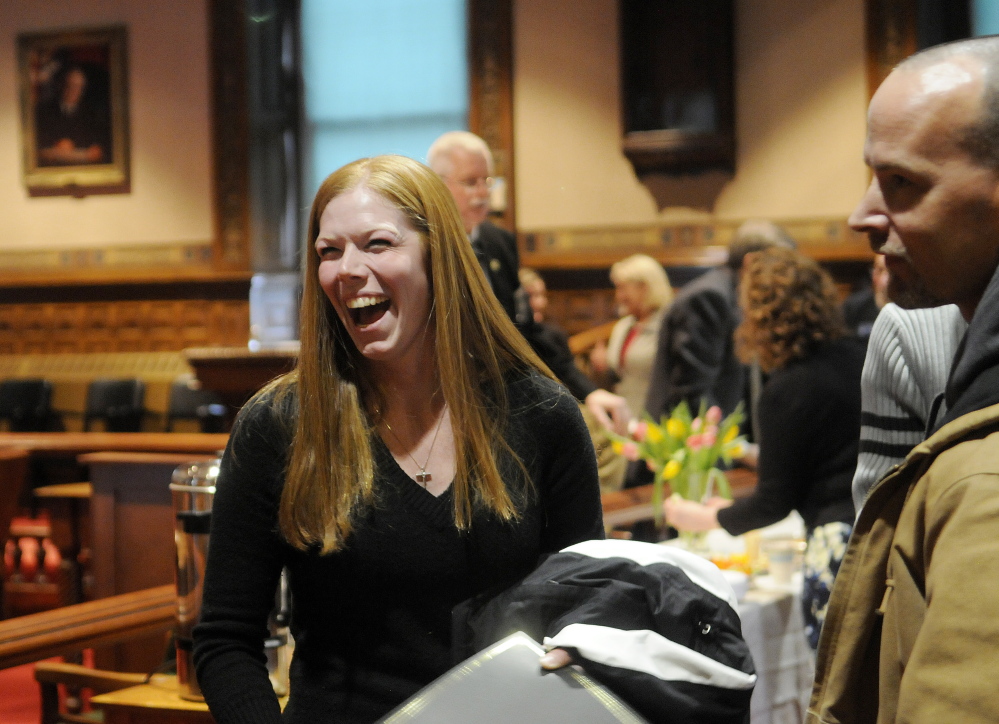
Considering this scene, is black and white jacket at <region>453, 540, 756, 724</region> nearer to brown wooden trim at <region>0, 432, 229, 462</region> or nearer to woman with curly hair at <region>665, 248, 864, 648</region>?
woman with curly hair at <region>665, 248, 864, 648</region>

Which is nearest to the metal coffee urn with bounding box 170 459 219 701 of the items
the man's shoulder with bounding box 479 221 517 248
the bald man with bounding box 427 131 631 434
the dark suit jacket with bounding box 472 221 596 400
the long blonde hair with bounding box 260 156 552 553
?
the long blonde hair with bounding box 260 156 552 553

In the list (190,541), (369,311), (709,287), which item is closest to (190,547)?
(190,541)

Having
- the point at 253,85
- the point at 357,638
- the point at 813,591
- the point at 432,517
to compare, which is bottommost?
the point at 813,591

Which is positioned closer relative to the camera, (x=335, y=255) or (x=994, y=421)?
(x=994, y=421)

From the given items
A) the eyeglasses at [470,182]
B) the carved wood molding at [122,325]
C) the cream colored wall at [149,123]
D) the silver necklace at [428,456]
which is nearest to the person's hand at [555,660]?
the silver necklace at [428,456]

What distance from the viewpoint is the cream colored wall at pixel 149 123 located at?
9992 mm

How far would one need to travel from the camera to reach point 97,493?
12.3ft

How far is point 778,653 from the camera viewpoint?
2824mm

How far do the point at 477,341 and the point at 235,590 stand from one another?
19.9 inches

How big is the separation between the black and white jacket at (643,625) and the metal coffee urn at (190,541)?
34.3 inches

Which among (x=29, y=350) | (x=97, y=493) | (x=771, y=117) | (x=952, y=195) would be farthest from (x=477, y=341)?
(x=29, y=350)

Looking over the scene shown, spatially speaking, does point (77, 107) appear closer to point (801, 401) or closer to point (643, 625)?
point (801, 401)

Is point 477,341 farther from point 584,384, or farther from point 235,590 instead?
point 584,384

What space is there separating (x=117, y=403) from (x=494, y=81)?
4.25m
